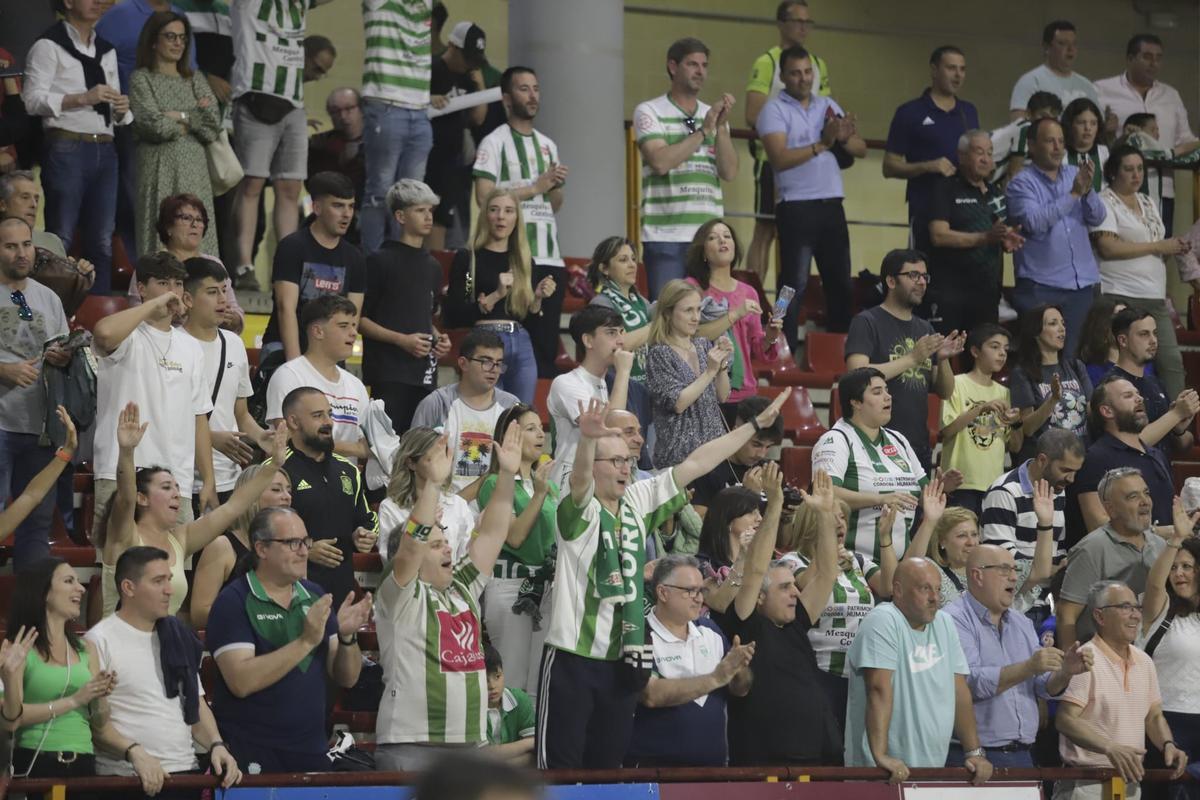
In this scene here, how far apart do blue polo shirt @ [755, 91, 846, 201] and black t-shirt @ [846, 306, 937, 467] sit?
4.87 ft

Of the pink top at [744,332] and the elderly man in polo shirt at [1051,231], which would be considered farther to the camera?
the elderly man in polo shirt at [1051,231]

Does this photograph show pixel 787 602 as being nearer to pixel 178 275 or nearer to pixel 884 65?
pixel 178 275

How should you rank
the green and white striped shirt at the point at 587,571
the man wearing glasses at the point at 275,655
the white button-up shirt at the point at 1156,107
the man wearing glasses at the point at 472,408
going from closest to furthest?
1. the man wearing glasses at the point at 275,655
2. the green and white striped shirt at the point at 587,571
3. the man wearing glasses at the point at 472,408
4. the white button-up shirt at the point at 1156,107

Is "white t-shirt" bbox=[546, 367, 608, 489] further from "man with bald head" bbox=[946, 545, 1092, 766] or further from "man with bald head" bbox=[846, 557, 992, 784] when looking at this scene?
"man with bald head" bbox=[946, 545, 1092, 766]

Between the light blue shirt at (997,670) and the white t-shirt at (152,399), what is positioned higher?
the white t-shirt at (152,399)

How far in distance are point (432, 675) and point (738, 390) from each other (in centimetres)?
336

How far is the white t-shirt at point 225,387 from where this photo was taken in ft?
26.3

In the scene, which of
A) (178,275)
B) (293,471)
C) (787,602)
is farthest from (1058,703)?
(178,275)

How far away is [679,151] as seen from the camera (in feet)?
35.2

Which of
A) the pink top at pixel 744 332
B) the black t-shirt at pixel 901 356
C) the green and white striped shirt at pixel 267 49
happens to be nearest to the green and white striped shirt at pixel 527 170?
the pink top at pixel 744 332

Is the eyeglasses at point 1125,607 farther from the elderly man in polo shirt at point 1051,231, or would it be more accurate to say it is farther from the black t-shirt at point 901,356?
the elderly man in polo shirt at point 1051,231

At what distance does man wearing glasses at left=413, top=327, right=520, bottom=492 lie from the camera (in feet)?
26.9

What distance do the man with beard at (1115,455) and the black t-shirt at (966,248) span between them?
1598 mm

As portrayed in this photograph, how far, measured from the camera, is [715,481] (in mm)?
8680
